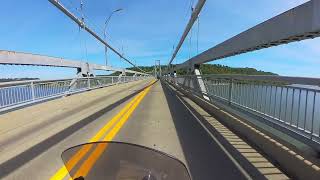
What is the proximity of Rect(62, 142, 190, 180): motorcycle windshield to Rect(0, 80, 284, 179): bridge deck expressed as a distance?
3212mm

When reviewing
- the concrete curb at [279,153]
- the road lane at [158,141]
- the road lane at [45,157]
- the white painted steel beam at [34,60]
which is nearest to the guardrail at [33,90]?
the white painted steel beam at [34,60]

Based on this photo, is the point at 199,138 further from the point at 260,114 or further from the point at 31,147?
the point at 31,147

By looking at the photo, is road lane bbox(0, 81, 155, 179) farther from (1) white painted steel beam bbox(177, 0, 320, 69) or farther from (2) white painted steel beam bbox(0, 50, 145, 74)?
(2) white painted steel beam bbox(0, 50, 145, 74)

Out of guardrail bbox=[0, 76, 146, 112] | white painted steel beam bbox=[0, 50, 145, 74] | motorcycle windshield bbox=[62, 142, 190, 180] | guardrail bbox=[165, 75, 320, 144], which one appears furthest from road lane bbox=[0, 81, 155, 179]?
white painted steel beam bbox=[0, 50, 145, 74]

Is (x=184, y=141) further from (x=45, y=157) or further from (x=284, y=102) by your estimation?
(x=45, y=157)

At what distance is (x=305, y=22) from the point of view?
1103 cm

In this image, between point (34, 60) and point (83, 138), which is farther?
point (34, 60)

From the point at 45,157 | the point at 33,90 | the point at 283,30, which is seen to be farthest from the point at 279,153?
the point at 33,90

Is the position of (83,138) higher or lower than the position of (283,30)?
lower

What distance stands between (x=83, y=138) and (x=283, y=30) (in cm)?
686

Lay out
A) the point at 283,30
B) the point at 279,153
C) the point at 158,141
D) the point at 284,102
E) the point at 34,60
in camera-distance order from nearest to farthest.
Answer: the point at 279,153 → the point at 284,102 → the point at 158,141 → the point at 283,30 → the point at 34,60

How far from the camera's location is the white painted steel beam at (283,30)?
1067 centimetres

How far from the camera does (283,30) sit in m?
12.9

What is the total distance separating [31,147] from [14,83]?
8.32 m
